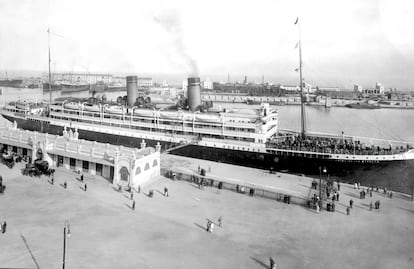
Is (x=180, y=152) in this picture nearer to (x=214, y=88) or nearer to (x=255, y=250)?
(x=255, y=250)

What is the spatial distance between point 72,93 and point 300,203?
122808 mm

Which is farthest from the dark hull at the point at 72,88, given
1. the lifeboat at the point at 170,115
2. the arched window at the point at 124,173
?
the arched window at the point at 124,173

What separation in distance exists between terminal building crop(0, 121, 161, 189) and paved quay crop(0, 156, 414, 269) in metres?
1.27

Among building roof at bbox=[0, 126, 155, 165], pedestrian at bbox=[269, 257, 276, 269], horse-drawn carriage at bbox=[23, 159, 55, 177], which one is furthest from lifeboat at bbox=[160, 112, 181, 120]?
pedestrian at bbox=[269, 257, 276, 269]

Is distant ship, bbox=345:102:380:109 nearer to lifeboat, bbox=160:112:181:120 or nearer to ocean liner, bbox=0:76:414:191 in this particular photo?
ocean liner, bbox=0:76:414:191

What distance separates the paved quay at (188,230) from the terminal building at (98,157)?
49.9 inches

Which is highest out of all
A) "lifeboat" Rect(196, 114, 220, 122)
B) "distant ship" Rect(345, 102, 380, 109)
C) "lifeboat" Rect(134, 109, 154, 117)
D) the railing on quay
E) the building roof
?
"distant ship" Rect(345, 102, 380, 109)

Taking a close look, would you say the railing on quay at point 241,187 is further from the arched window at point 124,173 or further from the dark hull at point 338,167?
the dark hull at point 338,167

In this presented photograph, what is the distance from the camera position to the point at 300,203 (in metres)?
22.3

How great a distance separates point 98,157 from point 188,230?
11.3 m

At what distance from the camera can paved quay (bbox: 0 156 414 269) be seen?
14.9 meters

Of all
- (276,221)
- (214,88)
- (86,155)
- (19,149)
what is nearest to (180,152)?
(86,155)

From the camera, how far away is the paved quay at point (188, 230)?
14883mm

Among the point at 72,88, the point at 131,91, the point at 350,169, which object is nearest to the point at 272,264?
the point at 350,169
